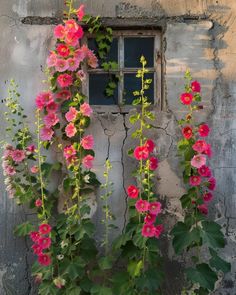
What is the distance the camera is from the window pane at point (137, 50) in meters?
4.39

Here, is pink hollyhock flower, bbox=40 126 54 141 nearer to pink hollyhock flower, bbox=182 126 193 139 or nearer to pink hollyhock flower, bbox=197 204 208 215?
pink hollyhock flower, bbox=182 126 193 139

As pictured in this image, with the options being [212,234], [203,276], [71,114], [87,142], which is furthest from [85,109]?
[203,276]

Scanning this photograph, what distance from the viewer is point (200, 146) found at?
12.7ft

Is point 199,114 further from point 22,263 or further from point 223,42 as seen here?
point 22,263

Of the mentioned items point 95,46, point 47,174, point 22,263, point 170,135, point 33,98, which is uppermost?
point 95,46

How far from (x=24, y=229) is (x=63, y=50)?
1237 millimetres

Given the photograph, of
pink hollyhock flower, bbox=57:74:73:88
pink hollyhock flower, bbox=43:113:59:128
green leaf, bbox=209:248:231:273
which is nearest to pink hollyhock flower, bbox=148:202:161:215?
green leaf, bbox=209:248:231:273

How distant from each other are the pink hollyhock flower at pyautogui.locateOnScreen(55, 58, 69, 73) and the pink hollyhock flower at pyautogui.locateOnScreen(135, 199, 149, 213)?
1048 millimetres

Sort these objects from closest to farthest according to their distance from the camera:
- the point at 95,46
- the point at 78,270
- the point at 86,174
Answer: the point at 78,270, the point at 86,174, the point at 95,46

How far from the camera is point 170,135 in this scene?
4250mm

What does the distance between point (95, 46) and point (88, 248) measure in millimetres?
1462

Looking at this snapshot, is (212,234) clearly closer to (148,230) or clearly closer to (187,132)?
(148,230)

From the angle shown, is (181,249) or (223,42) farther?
(223,42)

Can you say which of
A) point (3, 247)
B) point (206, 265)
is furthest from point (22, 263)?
point (206, 265)
